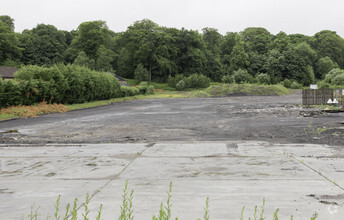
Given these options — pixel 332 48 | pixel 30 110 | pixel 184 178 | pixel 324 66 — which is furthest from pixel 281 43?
pixel 184 178

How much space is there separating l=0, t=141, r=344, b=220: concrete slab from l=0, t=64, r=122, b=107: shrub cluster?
13.3 metres

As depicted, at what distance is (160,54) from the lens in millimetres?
85875

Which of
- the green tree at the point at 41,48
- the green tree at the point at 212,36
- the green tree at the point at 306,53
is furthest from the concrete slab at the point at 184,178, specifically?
the green tree at the point at 212,36

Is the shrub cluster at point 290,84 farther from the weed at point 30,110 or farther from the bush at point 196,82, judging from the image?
the weed at point 30,110

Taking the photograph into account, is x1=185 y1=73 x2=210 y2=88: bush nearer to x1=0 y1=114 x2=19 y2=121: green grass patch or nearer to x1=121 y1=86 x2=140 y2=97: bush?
x1=121 y1=86 x2=140 y2=97: bush

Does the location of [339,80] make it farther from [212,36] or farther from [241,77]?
[212,36]

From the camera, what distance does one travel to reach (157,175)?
182 inches

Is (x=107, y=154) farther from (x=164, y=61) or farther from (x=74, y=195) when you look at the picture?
(x=164, y=61)

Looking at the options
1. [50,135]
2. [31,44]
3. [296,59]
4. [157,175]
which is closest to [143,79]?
[31,44]

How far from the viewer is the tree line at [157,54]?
78.9 metres

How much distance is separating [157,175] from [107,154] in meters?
2.17

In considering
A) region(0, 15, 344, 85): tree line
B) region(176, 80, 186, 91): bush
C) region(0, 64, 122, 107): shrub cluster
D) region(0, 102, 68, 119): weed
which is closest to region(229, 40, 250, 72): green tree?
region(0, 15, 344, 85): tree line

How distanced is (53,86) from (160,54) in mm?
64402

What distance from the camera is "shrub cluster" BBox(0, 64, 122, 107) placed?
61.8 ft
